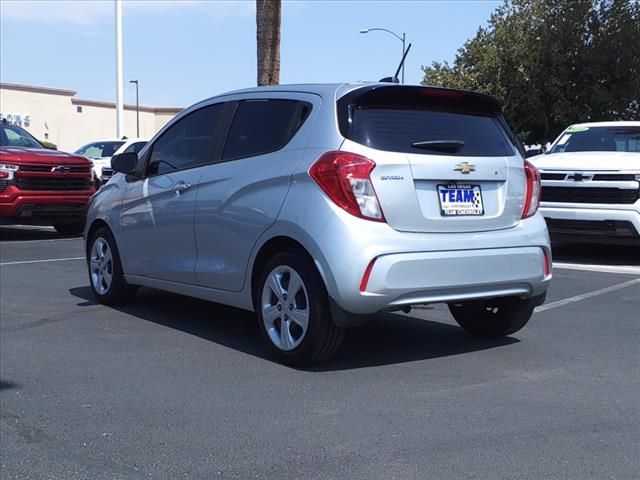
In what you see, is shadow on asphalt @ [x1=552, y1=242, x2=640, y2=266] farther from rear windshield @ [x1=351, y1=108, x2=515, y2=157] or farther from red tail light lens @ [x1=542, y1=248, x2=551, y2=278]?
rear windshield @ [x1=351, y1=108, x2=515, y2=157]

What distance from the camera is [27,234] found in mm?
14828

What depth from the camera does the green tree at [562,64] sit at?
111 ft

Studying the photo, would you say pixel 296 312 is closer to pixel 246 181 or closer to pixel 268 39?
pixel 246 181

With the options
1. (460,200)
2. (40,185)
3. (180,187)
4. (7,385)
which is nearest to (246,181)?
(180,187)

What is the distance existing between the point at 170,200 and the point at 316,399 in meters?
2.44

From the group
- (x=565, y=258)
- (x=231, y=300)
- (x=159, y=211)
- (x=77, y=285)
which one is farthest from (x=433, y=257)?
(x=565, y=258)

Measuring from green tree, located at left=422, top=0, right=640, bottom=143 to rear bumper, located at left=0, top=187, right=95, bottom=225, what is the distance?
2517 centimetres

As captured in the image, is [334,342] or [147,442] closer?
[147,442]

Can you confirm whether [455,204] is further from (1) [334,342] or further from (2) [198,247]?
(2) [198,247]

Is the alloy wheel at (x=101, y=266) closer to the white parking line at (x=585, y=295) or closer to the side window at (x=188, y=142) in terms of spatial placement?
the side window at (x=188, y=142)

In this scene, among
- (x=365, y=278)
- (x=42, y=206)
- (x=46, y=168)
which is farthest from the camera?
(x=46, y=168)

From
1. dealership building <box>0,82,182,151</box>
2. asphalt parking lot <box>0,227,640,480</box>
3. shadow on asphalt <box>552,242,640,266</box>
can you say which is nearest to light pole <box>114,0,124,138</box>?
shadow on asphalt <box>552,242,640,266</box>

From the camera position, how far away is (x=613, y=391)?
4.88 m

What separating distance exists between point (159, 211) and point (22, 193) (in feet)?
22.6
